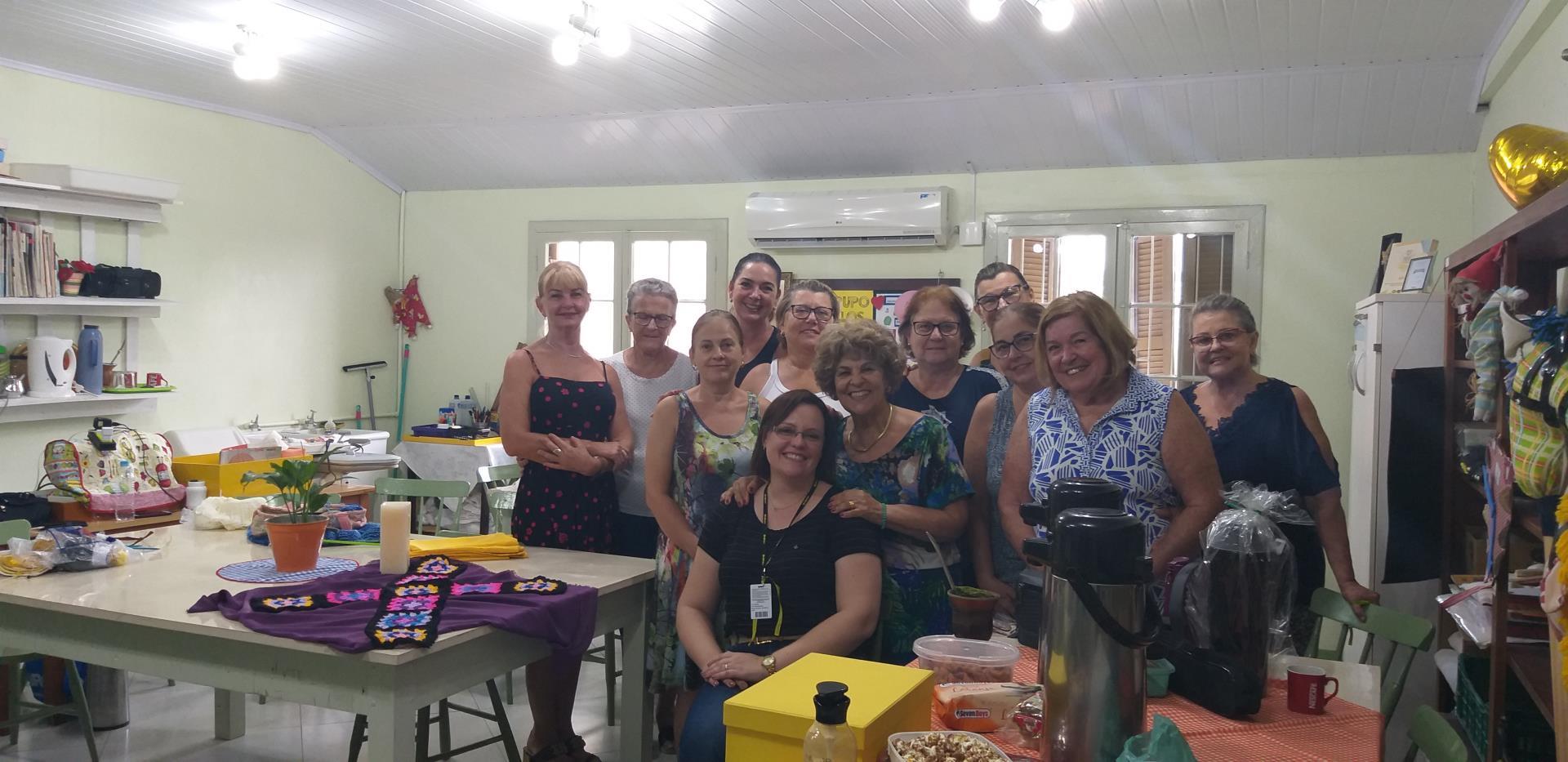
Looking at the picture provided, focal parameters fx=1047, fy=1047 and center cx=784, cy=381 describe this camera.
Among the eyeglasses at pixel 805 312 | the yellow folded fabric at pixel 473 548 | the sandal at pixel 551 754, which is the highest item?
the eyeglasses at pixel 805 312

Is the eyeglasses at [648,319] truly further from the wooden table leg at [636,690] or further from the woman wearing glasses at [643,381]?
the wooden table leg at [636,690]

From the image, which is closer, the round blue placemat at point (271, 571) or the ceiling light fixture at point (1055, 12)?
the round blue placemat at point (271, 571)

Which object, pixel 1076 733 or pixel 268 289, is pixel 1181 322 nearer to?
pixel 1076 733

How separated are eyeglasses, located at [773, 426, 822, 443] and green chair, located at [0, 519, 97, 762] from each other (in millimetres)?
2196

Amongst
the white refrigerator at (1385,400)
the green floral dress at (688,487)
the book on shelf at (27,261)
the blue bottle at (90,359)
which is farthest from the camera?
the blue bottle at (90,359)

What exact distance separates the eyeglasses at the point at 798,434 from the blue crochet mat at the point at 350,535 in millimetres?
1439

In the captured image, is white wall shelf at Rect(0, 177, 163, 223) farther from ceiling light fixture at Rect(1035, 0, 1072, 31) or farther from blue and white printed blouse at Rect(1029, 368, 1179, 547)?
blue and white printed blouse at Rect(1029, 368, 1179, 547)

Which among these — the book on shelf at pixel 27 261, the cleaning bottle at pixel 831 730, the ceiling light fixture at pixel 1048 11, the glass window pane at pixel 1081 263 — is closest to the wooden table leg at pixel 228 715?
the book on shelf at pixel 27 261

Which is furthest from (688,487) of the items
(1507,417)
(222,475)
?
(222,475)

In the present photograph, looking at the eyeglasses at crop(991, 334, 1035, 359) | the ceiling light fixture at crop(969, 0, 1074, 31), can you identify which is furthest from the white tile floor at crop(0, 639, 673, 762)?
the ceiling light fixture at crop(969, 0, 1074, 31)

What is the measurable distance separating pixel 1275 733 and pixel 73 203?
5628mm

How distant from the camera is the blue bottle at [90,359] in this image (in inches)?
203

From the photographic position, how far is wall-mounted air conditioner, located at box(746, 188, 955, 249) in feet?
18.8

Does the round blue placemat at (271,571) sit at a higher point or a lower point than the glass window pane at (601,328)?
lower
